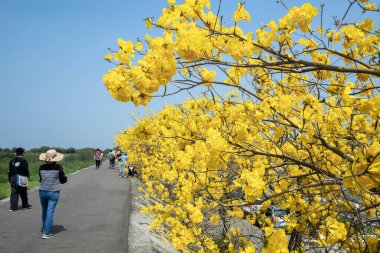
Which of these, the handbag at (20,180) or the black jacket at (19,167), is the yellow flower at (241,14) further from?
the handbag at (20,180)

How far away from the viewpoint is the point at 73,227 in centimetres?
754

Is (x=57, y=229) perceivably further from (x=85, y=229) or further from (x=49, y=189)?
(x=49, y=189)

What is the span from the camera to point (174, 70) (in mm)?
2236

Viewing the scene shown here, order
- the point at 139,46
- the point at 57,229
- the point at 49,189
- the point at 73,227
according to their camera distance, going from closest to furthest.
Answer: the point at 139,46, the point at 49,189, the point at 57,229, the point at 73,227

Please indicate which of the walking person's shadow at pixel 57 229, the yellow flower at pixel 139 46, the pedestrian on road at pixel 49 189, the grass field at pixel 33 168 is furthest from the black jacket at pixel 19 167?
the yellow flower at pixel 139 46

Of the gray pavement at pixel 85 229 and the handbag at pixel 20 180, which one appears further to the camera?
the handbag at pixel 20 180

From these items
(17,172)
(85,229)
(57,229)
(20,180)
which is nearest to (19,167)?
(17,172)

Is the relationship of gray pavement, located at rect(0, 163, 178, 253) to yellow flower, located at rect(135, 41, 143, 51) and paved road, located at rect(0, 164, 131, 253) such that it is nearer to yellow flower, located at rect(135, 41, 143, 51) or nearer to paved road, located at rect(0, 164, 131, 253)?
paved road, located at rect(0, 164, 131, 253)

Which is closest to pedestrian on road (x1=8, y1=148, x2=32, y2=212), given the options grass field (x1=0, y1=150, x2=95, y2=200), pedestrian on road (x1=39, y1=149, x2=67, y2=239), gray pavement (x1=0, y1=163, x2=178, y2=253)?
gray pavement (x1=0, y1=163, x2=178, y2=253)

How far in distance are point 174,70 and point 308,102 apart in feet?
3.43

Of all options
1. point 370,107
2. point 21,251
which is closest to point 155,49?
point 370,107

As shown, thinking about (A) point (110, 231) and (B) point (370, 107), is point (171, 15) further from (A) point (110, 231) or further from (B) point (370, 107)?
(A) point (110, 231)

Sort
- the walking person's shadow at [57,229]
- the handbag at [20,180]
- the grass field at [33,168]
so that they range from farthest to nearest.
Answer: the grass field at [33,168] → the handbag at [20,180] → the walking person's shadow at [57,229]

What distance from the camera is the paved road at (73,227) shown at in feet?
19.8
